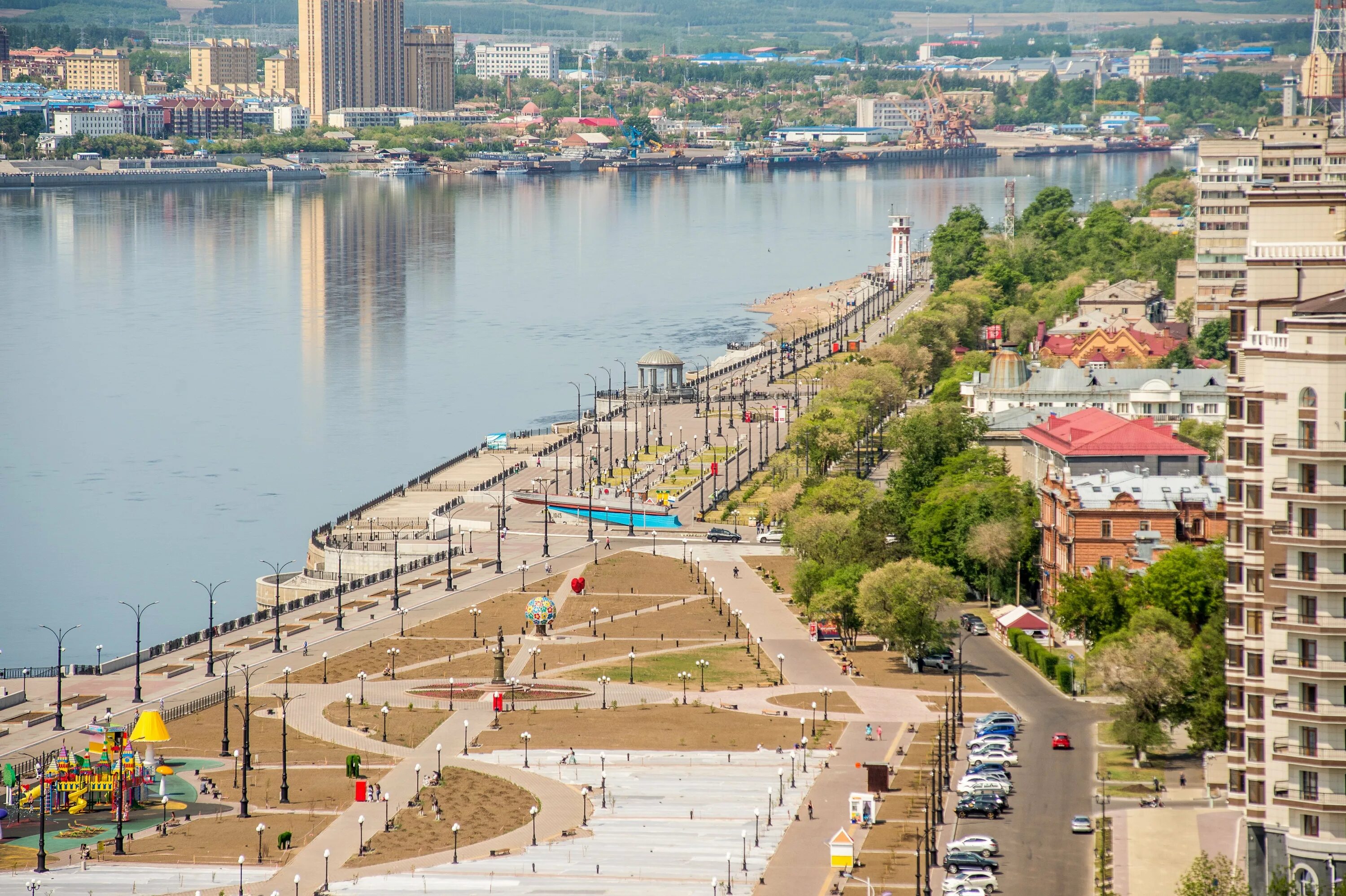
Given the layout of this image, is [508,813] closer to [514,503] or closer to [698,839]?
[698,839]

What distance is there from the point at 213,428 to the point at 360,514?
30.3 metres

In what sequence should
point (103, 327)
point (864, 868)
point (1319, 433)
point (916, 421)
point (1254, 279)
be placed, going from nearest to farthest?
point (1319, 433)
point (1254, 279)
point (864, 868)
point (916, 421)
point (103, 327)

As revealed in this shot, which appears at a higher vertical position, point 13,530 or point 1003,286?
point 1003,286

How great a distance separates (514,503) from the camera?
274 feet

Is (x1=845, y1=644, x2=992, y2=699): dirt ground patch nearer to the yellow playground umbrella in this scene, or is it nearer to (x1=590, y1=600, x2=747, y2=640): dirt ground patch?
(x1=590, y1=600, x2=747, y2=640): dirt ground patch

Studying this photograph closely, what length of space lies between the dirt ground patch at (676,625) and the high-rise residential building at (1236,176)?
44.6m

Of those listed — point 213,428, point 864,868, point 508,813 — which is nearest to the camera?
point 864,868

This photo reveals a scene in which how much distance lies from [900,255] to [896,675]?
108 metres

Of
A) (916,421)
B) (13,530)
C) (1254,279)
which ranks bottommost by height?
(13,530)

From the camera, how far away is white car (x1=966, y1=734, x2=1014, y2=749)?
47562mm

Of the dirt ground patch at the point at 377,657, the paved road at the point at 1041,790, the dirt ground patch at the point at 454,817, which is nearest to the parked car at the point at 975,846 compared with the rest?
the paved road at the point at 1041,790

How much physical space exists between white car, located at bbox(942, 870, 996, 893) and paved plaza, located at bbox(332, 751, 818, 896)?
12.7ft

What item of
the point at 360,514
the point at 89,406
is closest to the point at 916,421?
the point at 360,514

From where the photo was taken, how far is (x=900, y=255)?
16250 cm
